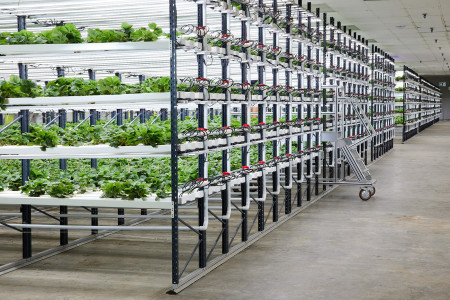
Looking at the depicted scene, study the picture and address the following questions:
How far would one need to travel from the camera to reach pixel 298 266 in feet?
18.1

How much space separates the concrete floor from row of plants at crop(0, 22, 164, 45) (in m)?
2.16

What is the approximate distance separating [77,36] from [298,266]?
3.02m

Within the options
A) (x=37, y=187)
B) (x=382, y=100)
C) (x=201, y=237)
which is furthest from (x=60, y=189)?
(x=382, y=100)

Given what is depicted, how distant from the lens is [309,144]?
9.09 meters

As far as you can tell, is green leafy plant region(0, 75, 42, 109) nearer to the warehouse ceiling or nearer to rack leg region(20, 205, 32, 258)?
rack leg region(20, 205, 32, 258)

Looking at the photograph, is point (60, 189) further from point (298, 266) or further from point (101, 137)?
point (298, 266)

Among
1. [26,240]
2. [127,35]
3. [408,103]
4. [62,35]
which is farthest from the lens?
[408,103]

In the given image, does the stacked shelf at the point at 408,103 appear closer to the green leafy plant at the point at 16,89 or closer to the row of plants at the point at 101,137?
the row of plants at the point at 101,137

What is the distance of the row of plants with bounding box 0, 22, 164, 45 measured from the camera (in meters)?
4.94

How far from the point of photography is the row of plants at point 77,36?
494cm

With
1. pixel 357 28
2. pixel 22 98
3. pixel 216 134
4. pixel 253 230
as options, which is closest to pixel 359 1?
pixel 357 28

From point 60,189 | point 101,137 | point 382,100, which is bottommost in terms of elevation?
point 60,189

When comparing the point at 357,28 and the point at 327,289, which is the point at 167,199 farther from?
the point at 357,28

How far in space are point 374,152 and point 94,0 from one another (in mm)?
12785
